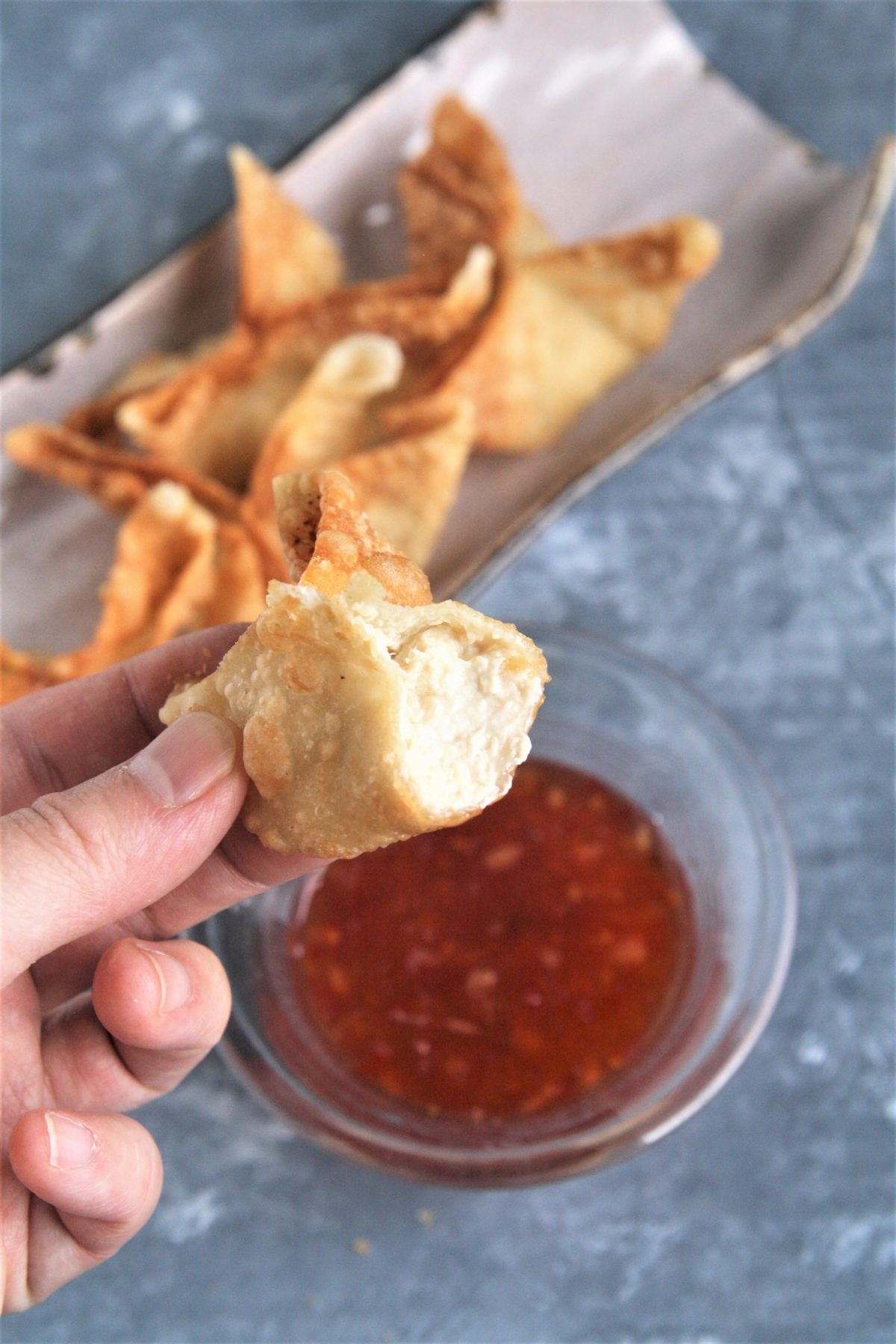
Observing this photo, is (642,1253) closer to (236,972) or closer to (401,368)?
(236,972)

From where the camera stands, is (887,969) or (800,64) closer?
(887,969)

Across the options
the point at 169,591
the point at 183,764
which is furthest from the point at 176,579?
the point at 183,764

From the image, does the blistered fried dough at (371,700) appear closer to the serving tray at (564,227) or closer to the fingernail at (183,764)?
the fingernail at (183,764)

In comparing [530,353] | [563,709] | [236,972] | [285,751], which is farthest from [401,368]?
[285,751]

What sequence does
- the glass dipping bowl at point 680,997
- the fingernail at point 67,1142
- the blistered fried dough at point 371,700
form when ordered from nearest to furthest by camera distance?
the blistered fried dough at point 371,700 < the fingernail at point 67,1142 < the glass dipping bowl at point 680,997

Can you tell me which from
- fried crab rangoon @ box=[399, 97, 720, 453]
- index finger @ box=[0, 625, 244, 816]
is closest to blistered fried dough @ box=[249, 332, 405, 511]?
fried crab rangoon @ box=[399, 97, 720, 453]

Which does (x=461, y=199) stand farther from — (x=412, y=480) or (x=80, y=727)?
(x=80, y=727)

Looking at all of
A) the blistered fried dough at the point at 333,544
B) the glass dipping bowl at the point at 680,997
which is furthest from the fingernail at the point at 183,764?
the glass dipping bowl at the point at 680,997
